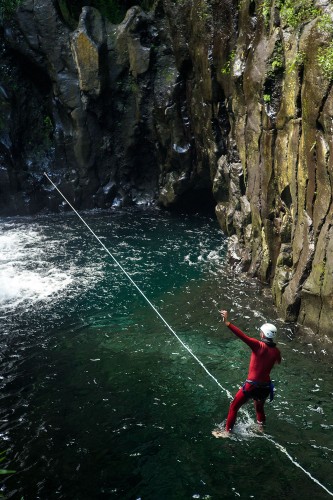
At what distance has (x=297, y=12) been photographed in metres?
12.7

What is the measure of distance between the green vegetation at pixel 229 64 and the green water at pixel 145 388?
23.1ft

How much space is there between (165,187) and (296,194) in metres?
13.2

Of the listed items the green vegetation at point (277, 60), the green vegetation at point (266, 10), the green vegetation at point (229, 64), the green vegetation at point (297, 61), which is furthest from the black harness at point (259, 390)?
the green vegetation at point (229, 64)

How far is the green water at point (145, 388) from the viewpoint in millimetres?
7875

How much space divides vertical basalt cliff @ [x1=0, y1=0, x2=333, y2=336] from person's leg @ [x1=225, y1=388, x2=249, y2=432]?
163 inches

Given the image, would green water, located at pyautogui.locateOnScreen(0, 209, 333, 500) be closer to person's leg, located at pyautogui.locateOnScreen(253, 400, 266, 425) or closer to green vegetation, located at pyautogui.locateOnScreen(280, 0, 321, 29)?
person's leg, located at pyautogui.locateOnScreen(253, 400, 266, 425)

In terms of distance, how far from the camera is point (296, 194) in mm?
13133

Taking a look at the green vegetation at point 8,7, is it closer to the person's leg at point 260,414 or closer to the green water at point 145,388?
the green water at point 145,388

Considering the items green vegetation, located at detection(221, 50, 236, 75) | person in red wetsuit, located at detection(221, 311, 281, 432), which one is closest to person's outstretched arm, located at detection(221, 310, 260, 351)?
person in red wetsuit, located at detection(221, 311, 281, 432)

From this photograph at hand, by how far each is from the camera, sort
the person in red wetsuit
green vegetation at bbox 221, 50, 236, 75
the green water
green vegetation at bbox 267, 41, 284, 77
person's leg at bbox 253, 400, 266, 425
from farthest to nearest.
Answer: green vegetation at bbox 221, 50, 236, 75 < green vegetation at bbox 267, 41, 284, 77 < person's leg at bbox 253, 400, 266, 425 < the person in red wetsuit < the green water

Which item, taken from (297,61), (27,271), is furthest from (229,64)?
(27,271)

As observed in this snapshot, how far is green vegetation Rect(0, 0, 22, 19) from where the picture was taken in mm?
24062

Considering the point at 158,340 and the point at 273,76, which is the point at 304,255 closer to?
the point at 158,340

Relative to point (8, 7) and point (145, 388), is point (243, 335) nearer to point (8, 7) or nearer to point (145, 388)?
point (145, 388)
